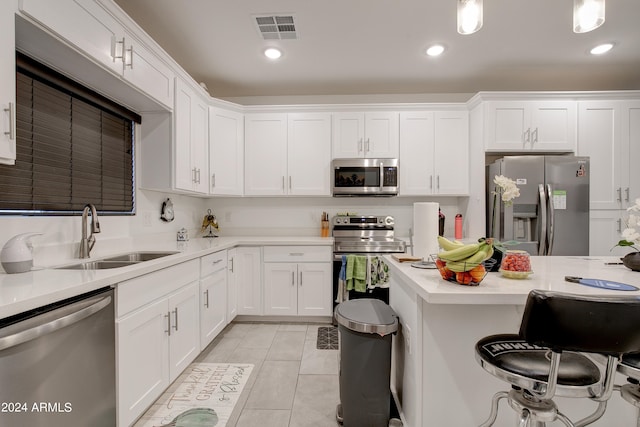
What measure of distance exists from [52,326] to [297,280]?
230cm

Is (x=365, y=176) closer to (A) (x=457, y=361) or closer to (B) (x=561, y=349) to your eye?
(A) (x=457, y=361)

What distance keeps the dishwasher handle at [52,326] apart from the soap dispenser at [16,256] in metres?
0.44

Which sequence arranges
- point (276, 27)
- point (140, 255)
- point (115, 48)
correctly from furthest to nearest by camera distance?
point (276, 27)
point (140, 255)
point (115, 48)

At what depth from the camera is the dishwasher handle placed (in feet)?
3.10

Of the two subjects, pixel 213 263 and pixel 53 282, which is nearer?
pixel 53 282

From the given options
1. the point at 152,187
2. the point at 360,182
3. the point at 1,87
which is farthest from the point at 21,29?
the point at 360,182

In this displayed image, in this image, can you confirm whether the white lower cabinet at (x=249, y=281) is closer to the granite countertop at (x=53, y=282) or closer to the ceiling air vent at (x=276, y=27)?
the granite countertop at (x=53, y=282)

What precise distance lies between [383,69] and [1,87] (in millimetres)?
3036

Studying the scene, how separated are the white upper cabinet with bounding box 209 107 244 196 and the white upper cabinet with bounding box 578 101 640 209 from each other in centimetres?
375

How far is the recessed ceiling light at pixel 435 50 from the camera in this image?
2797 millimetres

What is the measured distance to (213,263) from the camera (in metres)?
2.64

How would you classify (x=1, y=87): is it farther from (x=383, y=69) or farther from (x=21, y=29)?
(x=383, y=69)

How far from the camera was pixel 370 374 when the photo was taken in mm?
1515

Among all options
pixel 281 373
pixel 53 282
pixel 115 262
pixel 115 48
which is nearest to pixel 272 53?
pixel 115 48
